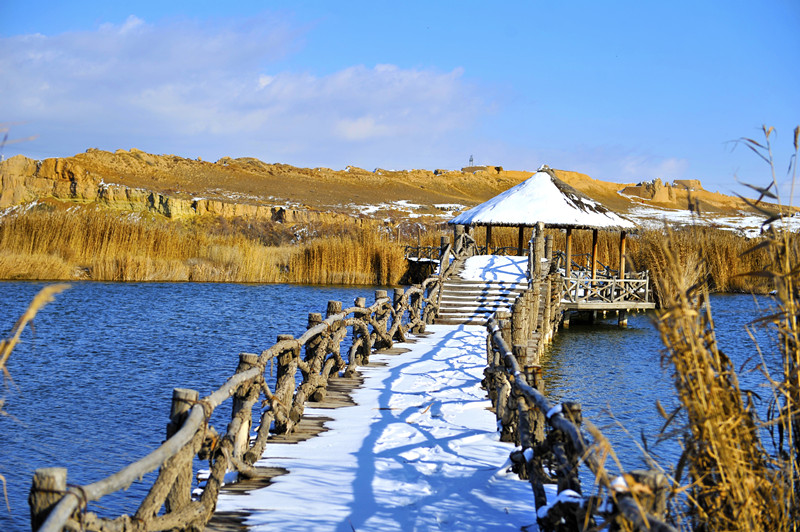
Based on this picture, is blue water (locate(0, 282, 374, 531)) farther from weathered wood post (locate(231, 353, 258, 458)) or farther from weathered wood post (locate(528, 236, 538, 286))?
weathered wood post (locate(528, 236, 538, 286))

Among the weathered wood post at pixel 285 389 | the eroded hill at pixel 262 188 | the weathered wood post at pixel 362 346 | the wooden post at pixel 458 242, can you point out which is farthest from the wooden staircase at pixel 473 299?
the eroded hill at pixel 262 188

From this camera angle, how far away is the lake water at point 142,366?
8.14 m

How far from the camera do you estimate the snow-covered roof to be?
22562 millimetres

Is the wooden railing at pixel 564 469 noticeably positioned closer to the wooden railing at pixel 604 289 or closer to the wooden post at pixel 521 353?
the wooden post at pixel 521 353

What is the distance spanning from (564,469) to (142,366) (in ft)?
34.5

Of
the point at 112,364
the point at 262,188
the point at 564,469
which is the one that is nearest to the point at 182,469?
the point at 564,469

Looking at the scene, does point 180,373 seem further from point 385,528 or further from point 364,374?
point 385,528

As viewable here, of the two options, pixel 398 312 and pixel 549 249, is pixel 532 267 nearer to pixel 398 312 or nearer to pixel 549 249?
pixel 549 249

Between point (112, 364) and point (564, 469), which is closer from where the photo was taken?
point (564, 469)

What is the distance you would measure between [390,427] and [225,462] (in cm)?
236

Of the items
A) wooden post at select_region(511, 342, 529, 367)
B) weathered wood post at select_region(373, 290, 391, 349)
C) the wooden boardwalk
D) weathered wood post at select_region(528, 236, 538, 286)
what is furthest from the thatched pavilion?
wooden post at select_region(511, 342, 529, 367)

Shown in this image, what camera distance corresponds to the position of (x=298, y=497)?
195 inches

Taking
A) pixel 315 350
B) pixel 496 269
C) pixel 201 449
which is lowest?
pixel 201 449

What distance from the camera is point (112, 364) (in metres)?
13.1
